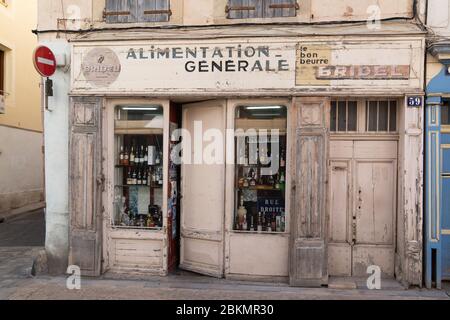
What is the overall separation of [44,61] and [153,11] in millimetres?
1947

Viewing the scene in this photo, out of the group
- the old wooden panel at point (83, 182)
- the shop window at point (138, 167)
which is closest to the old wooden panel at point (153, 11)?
the shop window at point (138, 167)

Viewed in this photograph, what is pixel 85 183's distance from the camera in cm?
705

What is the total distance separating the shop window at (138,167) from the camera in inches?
287

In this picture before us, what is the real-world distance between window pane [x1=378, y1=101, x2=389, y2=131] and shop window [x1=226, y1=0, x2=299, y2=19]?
79.8 inches

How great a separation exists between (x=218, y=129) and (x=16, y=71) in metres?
11.2

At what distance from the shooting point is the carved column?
6.54m

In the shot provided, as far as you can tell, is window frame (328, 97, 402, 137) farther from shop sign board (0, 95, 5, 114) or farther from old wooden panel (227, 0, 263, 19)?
shop sign board (0, 95, 5, 114)

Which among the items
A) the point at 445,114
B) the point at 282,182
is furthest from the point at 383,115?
the point at 282,182

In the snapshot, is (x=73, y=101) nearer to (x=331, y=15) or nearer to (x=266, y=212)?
(x=266, y=212)

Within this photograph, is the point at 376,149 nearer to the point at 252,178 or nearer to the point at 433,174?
the point at 433,174

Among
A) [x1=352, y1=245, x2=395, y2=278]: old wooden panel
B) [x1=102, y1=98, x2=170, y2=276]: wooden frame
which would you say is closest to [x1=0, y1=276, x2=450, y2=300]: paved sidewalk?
[x1=102, y1=98, x2=170, y2=276]: wooden frame
